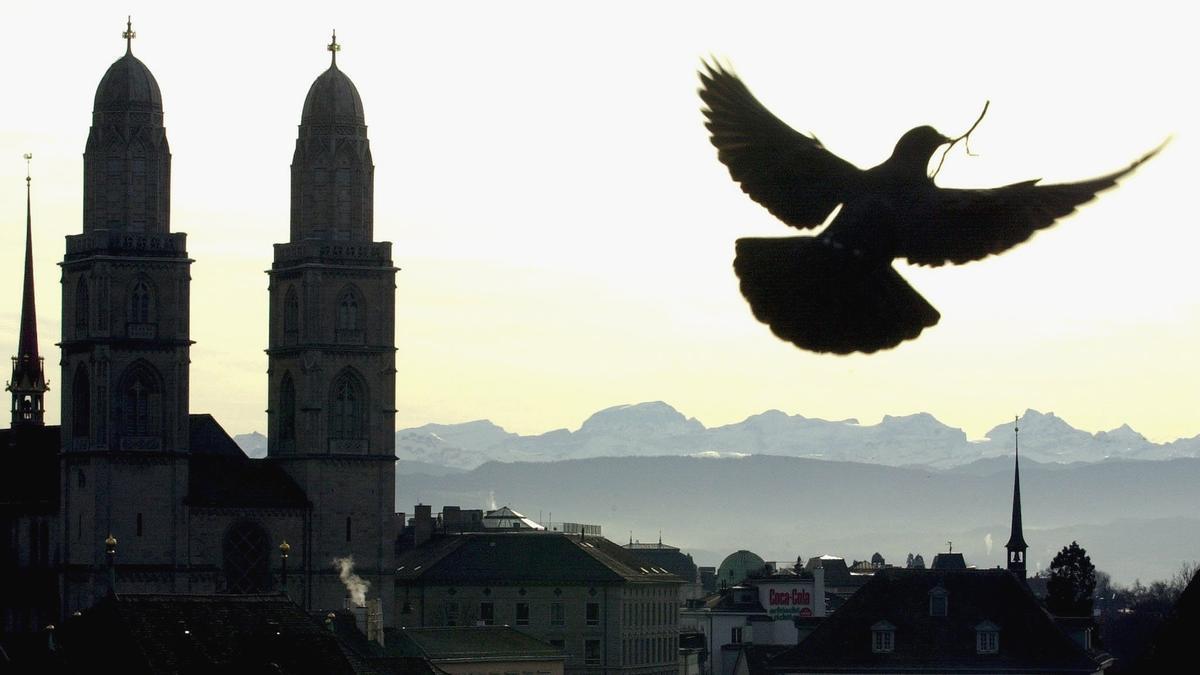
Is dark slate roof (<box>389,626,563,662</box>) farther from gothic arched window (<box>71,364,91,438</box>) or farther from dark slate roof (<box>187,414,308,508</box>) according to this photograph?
gothic arched window (<box>71,364,91,438</box>)

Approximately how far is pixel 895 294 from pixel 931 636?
135 m

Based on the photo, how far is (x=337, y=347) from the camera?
192 metres

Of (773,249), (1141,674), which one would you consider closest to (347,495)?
(1141,674)

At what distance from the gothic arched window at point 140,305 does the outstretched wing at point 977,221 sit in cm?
17938

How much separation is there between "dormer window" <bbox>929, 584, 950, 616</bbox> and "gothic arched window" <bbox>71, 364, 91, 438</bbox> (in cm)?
6474

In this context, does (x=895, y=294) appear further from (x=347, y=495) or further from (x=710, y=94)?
(x=347, y=495)

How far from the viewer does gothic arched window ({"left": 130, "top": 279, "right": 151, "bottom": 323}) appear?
184 meters

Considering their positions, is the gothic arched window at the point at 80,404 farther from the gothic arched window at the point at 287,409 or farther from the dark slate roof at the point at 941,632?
the dark slate roof at the point at 941,632

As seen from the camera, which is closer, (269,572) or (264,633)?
(264,633)

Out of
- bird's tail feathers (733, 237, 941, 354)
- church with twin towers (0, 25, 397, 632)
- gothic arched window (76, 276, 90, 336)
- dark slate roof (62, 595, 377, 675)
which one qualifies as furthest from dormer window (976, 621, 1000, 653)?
bird's tail feathers (733, 237, 941, 354)

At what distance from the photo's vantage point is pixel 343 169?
623 ft

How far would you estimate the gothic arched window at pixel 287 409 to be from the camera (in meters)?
193

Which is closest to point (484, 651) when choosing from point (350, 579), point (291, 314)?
point (350, 579)

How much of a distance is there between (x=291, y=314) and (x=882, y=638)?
214 ft
